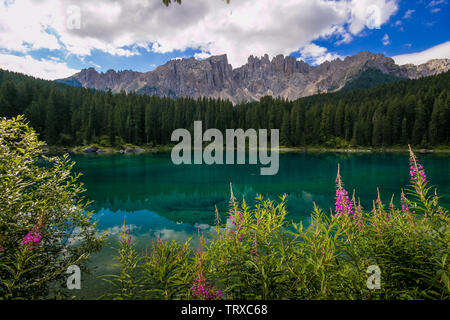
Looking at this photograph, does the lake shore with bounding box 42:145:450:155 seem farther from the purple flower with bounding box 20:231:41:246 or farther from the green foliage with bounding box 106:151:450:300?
the green foliage with bounding box 106:151:450:300

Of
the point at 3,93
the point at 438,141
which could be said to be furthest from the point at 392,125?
the point at 3,93

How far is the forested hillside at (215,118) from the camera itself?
83.8 m

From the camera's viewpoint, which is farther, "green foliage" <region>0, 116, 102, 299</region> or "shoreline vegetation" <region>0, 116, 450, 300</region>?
"green foliage" <region>0, 116, 102, 299</region>

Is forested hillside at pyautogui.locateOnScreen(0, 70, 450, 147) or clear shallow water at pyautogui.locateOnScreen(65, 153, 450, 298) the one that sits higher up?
forested hillside at pyautogui.locateOnScreen(0, 70, 450, 147)

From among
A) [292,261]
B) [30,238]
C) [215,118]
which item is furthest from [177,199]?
[215,118]

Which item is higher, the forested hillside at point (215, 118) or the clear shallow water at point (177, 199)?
the forested hillside at point (215, 118)

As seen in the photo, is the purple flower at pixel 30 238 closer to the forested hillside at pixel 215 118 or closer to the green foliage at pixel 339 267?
the green foliage at pixel 339 267

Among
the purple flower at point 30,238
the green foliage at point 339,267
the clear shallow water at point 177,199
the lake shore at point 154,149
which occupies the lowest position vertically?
the clear shallow water at point 177,199

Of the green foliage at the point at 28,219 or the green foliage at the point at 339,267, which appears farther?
the green foliage at the point at 28,219

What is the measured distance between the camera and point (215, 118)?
11581 centimetres

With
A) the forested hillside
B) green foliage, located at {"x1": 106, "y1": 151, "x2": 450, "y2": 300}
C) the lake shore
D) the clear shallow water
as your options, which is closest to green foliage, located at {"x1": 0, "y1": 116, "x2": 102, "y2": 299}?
green foliage, located at {"x1": 106, "y1": 151, "x2": 450, "y2": 300}

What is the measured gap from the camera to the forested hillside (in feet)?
275

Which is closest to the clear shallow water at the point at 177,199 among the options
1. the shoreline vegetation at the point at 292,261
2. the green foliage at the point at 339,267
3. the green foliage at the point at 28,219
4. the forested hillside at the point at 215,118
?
the green foliage at the point at 28,219
